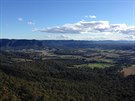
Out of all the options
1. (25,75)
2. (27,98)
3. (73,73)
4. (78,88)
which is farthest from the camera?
(73,73)

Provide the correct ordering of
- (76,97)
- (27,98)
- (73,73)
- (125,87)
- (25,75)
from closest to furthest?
1. (27,98)
2. (76,97)
3. (125,87)
4. (25,75)
5. (73,73)

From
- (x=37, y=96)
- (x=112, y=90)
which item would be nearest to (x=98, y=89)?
(x=112, y=90)

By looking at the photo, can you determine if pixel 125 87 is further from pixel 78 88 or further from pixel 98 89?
pixel 78 88

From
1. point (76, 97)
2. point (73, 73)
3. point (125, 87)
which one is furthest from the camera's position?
point (73, 73)

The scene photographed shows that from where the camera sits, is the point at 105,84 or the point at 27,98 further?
the point at 105,84

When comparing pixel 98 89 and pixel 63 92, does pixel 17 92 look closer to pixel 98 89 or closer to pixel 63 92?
pixel 63 92

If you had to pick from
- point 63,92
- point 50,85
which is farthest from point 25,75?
point 63,92

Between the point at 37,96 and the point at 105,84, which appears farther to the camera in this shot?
the point at 105,84

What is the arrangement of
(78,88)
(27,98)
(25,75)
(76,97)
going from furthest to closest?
(25,75) → (78,88) → (76,97) → (27,98)
